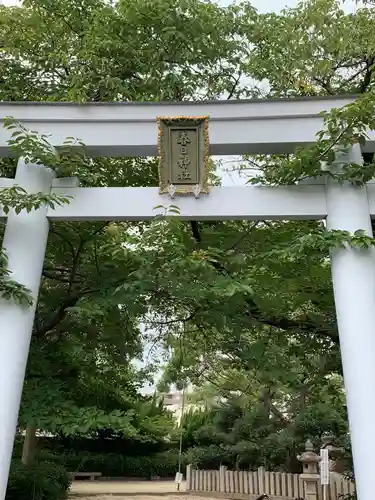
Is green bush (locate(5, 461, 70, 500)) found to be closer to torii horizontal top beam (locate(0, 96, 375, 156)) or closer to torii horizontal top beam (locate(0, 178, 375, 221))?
torii horizontal top beam (locate(0, 178, 375, 221))

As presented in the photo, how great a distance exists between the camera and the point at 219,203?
14.8 feet

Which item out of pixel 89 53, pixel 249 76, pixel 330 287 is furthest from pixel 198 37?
pixel 330 287

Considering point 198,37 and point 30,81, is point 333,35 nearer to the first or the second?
point 198,37

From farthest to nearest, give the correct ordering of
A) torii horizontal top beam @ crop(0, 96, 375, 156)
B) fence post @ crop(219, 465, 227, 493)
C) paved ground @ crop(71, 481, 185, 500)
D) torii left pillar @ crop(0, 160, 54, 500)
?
fence post @ crop(219, 465, 227, 493), paved ground @ crop(71, 481, 185, 500), torii horizontal top beam @ crop(0, 96, 375, 156), torii left pillar @ crop(0, 160, 54, 500)

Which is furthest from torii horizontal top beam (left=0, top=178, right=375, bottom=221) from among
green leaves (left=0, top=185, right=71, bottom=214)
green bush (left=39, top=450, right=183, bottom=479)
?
green bush (left=39, top=450, right=183, bottom=479)

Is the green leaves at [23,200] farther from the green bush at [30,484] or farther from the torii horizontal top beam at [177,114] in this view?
the green bush at [30,484]

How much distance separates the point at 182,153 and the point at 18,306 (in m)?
2.04

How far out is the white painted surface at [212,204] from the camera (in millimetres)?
4508

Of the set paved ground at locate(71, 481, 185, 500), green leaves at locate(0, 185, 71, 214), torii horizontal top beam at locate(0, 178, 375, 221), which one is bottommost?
paved ground at locate(71, 481, 185, 500)

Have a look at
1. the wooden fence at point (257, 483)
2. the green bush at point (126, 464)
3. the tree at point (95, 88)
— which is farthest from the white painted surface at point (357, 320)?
the green bush at point (126, 464)

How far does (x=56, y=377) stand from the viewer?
5219 mm

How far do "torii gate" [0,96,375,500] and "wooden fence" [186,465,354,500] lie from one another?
241 inches

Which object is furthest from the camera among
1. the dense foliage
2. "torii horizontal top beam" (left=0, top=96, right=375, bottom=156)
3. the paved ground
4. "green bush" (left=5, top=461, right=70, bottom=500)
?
the paved ground

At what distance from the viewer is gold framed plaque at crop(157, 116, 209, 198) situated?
4.55 metres
